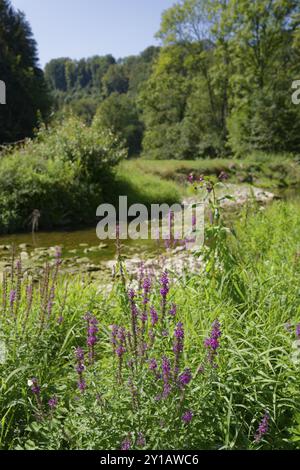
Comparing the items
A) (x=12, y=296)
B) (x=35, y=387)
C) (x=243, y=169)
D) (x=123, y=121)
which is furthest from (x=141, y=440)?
(x=123, y=121)

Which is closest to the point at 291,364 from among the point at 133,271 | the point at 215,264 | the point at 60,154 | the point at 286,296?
the point at 286,296

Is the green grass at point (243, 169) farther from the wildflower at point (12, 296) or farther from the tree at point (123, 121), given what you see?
the tree at point (123, 121)

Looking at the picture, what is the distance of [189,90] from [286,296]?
1433 inches

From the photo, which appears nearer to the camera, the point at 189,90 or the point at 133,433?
the point at 133,433

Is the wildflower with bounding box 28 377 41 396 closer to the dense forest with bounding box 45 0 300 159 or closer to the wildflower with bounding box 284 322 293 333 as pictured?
the wildflower with bounding box 284 322 293 333

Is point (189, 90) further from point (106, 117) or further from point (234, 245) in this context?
point (234, 245)

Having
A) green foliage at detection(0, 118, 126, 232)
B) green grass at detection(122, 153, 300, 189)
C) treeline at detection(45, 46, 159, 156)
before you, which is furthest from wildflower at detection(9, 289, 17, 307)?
green grass at detection(122, 153, 300, 189)

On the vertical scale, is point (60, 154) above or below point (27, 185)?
above

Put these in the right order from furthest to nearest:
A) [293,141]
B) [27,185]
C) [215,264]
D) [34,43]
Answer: [34,43] < [293,141] < [27,185] < [215,264]

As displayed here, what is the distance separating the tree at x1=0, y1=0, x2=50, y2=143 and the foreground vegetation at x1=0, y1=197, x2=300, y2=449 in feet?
76.5

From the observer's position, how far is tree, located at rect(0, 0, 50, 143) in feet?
88.2

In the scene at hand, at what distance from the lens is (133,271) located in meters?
5.61

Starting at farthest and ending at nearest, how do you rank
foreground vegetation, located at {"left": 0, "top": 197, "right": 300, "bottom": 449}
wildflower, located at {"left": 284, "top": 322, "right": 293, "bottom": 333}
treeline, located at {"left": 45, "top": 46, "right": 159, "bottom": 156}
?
treeline, located at {"left": 45, "top": 46, "right": 159, "bottom": 156} < wildflower, located at {"left": 284, "top": 322, "right": 293, "bottom": 333} < foreground vegetation, located at {"left": 0, "top": 197, "right": 300, "bottom": 449}

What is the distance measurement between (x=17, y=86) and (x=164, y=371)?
29967mm
